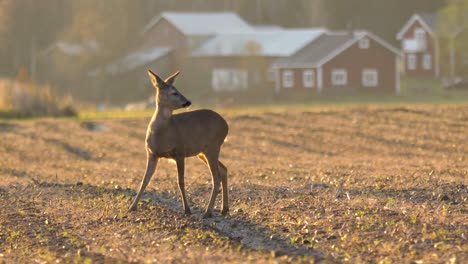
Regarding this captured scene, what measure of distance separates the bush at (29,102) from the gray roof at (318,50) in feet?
99.1

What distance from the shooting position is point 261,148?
31984 millimetres

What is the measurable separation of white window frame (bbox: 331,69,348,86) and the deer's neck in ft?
215

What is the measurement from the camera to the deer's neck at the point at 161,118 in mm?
15375

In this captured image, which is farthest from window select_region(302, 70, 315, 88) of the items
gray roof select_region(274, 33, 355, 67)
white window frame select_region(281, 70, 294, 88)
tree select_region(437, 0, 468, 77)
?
tree select_region(437, 0, 468, 77)

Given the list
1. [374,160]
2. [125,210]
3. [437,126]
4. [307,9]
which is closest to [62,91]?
[307,9]

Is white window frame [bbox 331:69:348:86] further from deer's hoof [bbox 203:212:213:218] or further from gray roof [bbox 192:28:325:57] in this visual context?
deer's hoof [bbox 203:212:213:218]

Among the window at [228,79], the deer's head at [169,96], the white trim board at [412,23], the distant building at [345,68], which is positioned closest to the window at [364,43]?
the distant building at [345,68]

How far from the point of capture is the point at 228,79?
273 feet

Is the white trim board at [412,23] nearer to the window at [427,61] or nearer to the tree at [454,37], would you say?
the window at [427,61]

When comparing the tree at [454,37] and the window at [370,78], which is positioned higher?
the tree at [454,37]

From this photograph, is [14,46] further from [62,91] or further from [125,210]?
[125,210]

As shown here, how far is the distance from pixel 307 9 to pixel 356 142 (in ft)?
272

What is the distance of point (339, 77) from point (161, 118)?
217ft

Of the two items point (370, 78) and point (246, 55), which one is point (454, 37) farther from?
point (246, 55)
